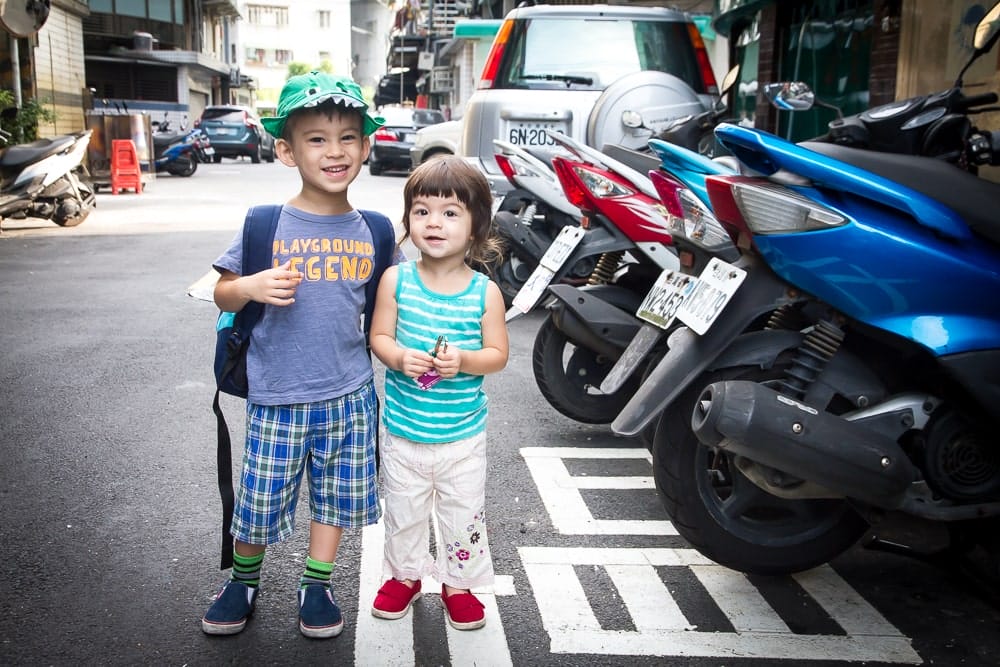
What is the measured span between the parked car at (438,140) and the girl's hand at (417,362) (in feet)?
34.6

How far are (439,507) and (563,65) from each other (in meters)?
5.75

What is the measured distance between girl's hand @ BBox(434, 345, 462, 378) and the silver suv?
5246 millimetres

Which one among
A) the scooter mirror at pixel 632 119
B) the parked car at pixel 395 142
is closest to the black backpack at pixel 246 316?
the scooter mirror at pixel 632 119

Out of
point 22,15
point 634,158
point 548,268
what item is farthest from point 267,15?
point 548,268

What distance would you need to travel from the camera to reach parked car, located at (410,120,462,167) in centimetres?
1314

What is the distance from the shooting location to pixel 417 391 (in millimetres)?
2807

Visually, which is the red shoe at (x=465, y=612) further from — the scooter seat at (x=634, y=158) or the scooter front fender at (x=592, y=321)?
the scooter seat at (x=634, y=158)

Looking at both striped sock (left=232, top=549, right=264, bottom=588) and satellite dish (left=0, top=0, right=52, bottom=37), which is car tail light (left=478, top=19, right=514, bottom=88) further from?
satellite dish (left=0, top=0, right=52, bottom=37)

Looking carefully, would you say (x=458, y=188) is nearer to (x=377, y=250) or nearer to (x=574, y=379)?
(x=377, y=250)

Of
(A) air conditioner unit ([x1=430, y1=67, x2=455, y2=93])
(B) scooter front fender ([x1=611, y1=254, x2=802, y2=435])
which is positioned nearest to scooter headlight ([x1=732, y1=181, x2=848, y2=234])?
(B) scooter front fender ([x1=611, y1=254, x2=802, y2=435])

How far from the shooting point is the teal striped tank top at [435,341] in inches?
109

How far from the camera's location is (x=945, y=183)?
301 centimetres

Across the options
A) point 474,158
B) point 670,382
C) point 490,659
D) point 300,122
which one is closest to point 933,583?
point 670,382

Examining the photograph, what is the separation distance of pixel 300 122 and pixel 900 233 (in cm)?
167
